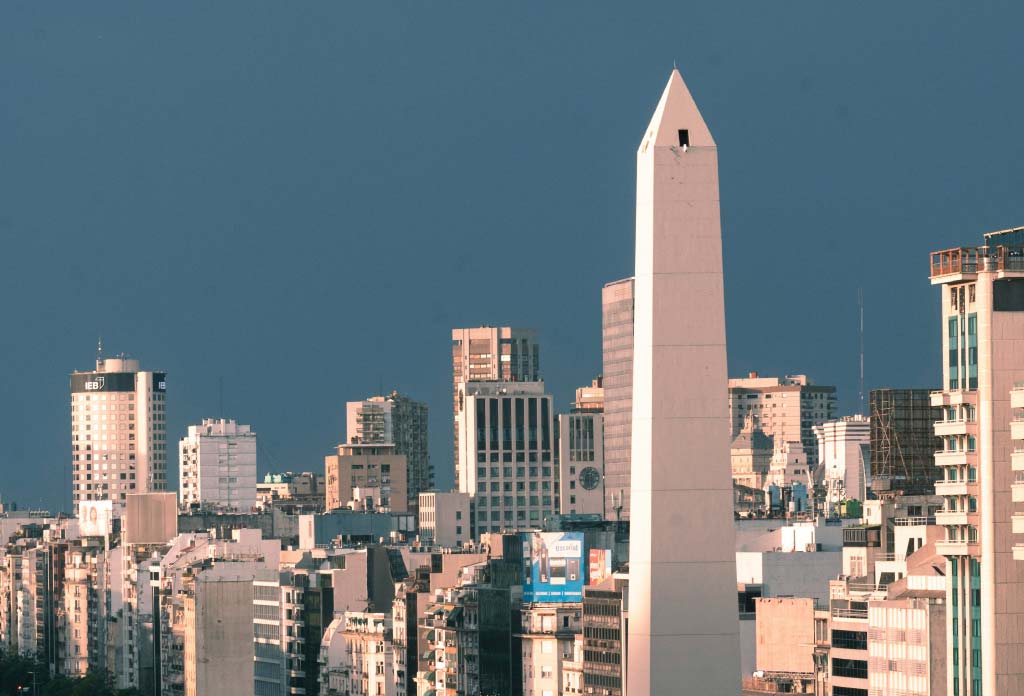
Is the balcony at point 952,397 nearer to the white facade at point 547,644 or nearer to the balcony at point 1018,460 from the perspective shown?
the balcony at point 1018,460

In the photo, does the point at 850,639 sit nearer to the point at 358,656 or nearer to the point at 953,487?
the point at 953,487

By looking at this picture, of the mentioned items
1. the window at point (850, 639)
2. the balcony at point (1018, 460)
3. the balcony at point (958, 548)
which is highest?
the balcony at point (1018, 460)

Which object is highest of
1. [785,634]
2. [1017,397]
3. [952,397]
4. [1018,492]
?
[952,397]

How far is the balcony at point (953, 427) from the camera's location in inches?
4117

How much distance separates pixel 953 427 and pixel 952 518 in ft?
10.5

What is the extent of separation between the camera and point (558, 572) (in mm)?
153375

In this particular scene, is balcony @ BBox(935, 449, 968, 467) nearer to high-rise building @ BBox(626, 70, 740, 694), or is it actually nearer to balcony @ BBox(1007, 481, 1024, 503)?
balcony @ BBox(1007, 481, 1024, 503)

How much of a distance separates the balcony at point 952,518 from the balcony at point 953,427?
2.81 metres

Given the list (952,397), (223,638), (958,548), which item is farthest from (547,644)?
(952,397)

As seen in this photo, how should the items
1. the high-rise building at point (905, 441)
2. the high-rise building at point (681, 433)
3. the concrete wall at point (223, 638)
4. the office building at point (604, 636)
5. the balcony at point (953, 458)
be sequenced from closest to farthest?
the high-rise building at point (681, 433) → the balcony at point (953, 458) → the high-rise building at point (905, 441) → the office building at point (604, 636) → the concrete wall at point (223, 638)

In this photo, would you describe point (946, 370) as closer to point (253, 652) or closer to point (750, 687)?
point (750, 687)

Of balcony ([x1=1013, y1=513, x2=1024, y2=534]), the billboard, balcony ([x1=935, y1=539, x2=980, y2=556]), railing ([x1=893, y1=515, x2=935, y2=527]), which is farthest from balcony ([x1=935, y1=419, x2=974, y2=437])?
the billboard

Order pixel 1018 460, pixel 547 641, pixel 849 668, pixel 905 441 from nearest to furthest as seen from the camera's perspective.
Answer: pixel 1018 460 → pixel 849 668 → pixel 905 441 → pixel 547 641

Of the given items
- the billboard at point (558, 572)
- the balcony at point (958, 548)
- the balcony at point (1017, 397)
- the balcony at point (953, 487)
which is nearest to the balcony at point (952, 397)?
the balcony at point (953, 487)
